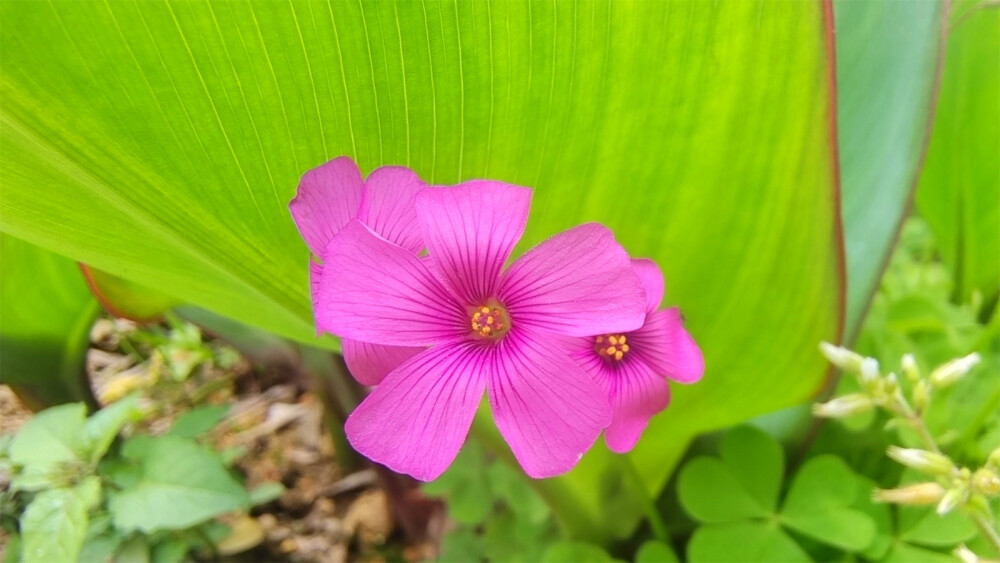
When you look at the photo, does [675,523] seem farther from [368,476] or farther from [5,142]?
[5,142]

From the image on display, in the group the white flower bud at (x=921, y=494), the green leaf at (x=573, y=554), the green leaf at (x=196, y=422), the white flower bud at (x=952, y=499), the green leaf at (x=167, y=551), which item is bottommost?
the green leaf at (x=573, y=554)

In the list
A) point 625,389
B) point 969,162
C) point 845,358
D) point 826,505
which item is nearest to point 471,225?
point 625,389

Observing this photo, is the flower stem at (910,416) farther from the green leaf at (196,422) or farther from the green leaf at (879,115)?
the green leaf at (196,422)

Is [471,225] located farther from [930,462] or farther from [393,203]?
[930,462]

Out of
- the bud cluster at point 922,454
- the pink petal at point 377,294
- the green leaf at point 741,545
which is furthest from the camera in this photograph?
the green leaf at point 741,545

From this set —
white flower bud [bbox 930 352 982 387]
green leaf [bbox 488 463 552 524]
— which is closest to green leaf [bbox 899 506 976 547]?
white flower bud [bbox 930 352 982 387]

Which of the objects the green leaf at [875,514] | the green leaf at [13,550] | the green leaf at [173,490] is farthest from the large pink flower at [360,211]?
the green leaf at [875,514]
